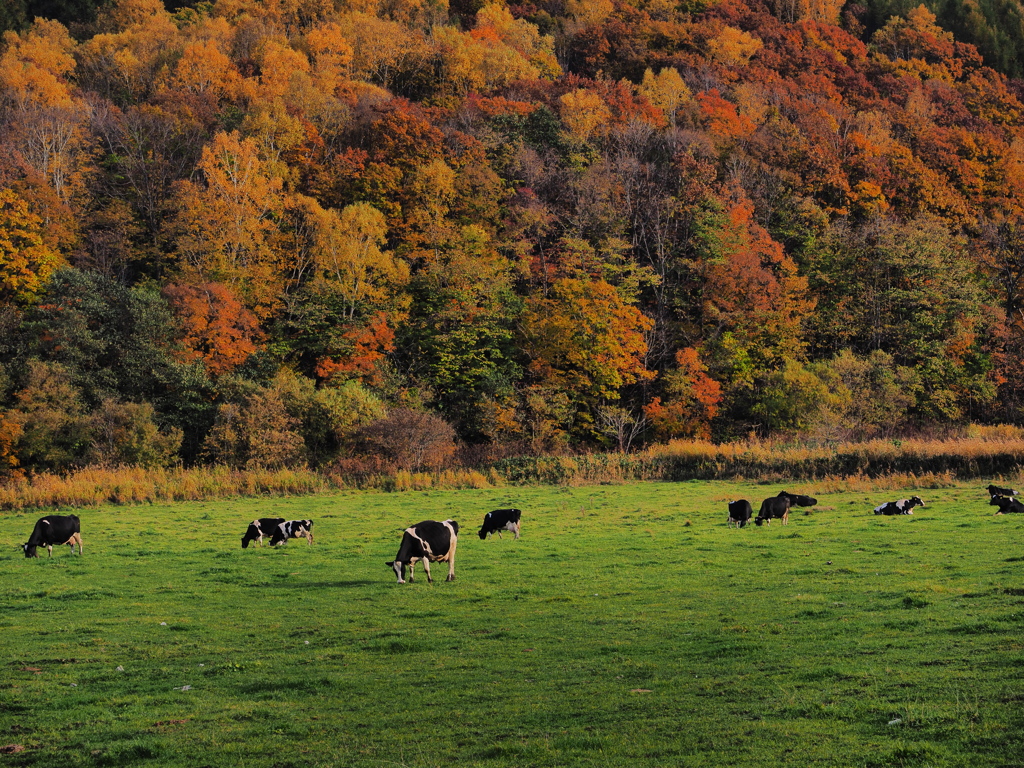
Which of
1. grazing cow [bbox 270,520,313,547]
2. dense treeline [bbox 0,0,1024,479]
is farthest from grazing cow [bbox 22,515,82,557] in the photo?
dense treeline [bbox 0,0,1024,479]

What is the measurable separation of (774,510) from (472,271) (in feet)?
142

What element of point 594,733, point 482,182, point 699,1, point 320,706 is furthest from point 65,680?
point 699,1

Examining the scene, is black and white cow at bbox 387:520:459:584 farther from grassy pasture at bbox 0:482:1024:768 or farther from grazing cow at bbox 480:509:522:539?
grazing cow at bbox 480:509:522:539

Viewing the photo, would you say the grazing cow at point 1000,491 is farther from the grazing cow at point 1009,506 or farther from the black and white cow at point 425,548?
the black and white cow at point 425,548

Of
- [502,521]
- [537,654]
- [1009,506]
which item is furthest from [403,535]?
[1009,506]

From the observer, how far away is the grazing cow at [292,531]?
28.2 metres

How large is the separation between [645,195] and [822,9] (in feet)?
326

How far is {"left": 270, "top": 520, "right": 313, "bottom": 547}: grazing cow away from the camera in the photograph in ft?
92.6

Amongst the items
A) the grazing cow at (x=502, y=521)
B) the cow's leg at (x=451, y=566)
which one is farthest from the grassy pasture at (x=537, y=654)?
the grazing cow at (x=502, y=521)

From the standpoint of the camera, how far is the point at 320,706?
11.1m

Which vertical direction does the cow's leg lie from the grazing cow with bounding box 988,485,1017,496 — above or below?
below

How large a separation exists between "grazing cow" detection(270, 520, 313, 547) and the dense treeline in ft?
79.6

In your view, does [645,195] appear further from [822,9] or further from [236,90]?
[822,9]

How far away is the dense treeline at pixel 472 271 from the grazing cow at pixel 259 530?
24417 millimetres
